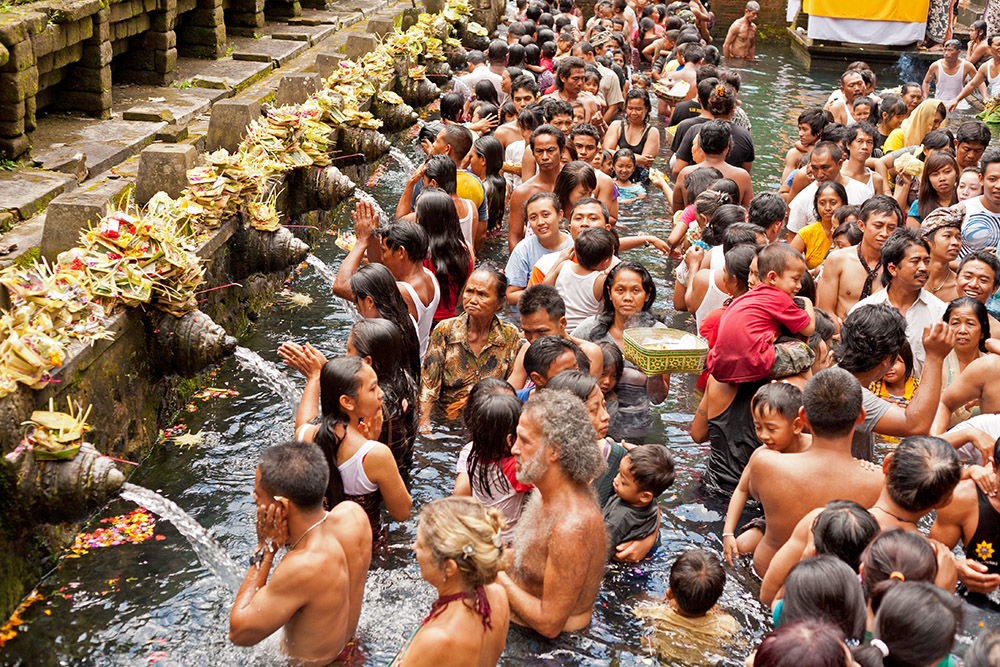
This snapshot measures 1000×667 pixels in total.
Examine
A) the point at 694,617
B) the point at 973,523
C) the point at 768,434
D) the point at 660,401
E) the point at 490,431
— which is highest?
the point at 490,431

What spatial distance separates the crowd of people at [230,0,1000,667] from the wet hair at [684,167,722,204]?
0.02 m

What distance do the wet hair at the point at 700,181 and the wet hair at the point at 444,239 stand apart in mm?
2260

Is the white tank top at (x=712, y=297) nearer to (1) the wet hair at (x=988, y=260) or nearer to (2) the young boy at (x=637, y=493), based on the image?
(1) the wet hair at (x=988, y=260)

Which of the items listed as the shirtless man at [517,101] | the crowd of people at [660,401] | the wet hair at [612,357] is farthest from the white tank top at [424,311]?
the shirtless man at [517,101]

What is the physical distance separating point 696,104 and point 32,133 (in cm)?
724

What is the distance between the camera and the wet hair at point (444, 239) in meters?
6.47

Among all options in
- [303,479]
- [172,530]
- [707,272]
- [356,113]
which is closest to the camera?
[303,479]

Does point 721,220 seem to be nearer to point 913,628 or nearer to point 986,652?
point 913,628

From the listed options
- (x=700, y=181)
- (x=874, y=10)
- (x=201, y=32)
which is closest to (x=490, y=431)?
(x=700, y=181)

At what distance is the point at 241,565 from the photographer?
4984 mm

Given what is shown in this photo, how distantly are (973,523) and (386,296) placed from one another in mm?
3194

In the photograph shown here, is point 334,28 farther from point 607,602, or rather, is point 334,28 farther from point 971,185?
point 607,602

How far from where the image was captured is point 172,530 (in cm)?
526

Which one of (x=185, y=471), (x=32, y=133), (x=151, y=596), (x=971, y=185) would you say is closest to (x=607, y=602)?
(x=151, y=596)
